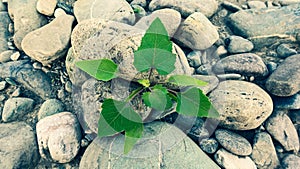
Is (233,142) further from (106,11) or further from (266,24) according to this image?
(106,11)

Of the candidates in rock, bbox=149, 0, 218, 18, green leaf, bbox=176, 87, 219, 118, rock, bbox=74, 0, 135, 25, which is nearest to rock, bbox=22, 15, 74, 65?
rock, bbox=74, 0, 135, 25

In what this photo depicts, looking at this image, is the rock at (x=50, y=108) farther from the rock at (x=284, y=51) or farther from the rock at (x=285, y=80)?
the rock at (x=284, y=51)

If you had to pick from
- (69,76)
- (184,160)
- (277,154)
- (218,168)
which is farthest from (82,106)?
(277,154)

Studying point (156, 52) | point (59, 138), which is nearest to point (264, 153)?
point (156, 52)

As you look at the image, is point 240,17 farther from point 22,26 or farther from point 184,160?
point 22,26

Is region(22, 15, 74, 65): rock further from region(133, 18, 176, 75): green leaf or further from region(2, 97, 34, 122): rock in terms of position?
region(133, 18, 176, 75): green leaf

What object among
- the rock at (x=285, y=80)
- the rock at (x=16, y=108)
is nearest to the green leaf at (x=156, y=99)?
the rock at (x=285, y=80)

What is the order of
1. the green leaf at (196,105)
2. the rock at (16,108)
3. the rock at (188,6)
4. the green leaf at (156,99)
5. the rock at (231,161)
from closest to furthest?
the green leaf at (196,105) < the green leaf at (156,99) < the rock at (231,161) < the rock at (16,108) < the rock at (188,6)
